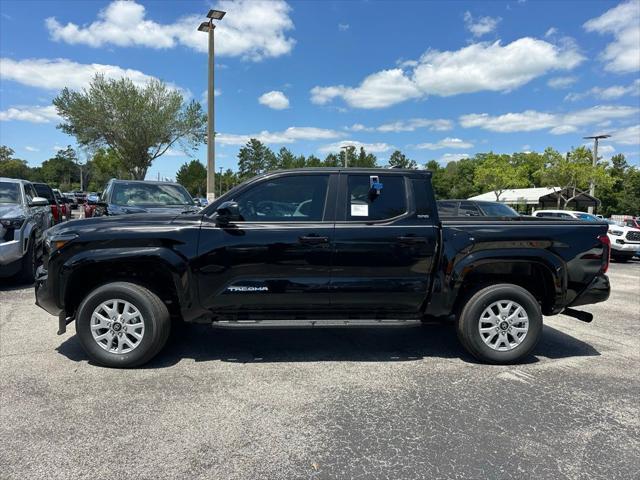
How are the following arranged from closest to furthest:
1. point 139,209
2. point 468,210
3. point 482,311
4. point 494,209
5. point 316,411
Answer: point 316,411 → point 482,311 → point 139,209 → point 494,209 → point 468,210

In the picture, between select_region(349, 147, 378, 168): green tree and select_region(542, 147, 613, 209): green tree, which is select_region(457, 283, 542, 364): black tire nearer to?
select_region(542, 147, 613, 209): green tree

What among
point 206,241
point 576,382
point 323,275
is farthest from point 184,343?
point 576,382

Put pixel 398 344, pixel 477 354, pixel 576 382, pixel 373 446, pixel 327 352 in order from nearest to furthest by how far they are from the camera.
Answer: pixel 373 446 < pixel 576 382 < pixel 477 354 < pixel 327 352 < pixel 398 344

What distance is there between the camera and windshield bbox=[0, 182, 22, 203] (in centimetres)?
868

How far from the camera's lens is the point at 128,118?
2917 centimetres

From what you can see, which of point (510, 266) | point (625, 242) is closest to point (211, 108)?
point (510, 266)

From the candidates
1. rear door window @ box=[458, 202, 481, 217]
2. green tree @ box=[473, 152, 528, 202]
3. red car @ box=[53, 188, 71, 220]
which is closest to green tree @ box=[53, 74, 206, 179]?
red car @ box=[53, 188, 71, 220]

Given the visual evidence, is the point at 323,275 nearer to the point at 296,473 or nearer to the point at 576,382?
the point at 296,473

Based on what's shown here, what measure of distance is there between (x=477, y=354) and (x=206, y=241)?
2876 mm

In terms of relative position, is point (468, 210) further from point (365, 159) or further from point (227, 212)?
point (365, 159)

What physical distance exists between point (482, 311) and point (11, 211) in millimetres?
7725

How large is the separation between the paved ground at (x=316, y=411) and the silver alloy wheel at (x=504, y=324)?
27cm

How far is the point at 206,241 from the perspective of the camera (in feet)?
13.8

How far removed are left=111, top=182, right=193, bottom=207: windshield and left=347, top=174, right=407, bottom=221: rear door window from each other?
19.7 ft
